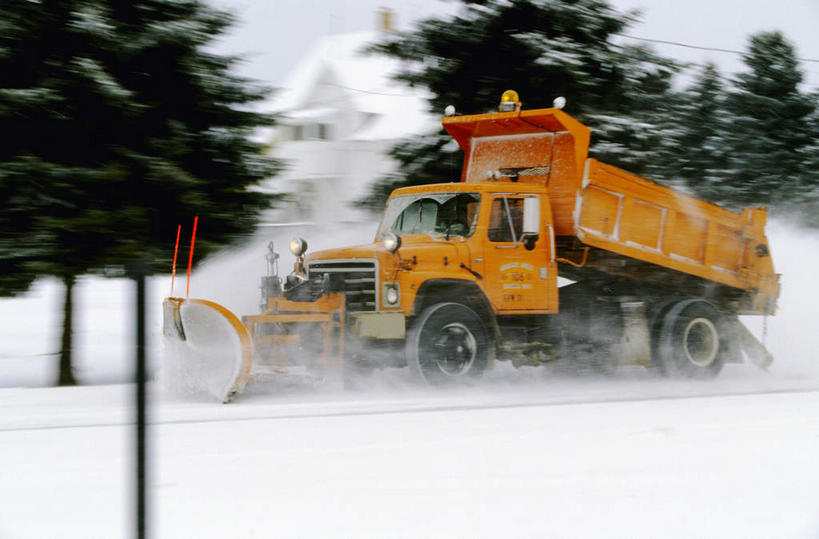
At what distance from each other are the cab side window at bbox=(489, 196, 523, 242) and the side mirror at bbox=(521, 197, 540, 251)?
0.33 ft

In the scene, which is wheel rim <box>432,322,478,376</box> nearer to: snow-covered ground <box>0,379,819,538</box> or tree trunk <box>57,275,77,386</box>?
snow-covered ground <box>0,379,819,538</box>

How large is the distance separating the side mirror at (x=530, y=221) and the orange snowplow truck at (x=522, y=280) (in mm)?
14

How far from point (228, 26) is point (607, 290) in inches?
204

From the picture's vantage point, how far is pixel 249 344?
703 cm

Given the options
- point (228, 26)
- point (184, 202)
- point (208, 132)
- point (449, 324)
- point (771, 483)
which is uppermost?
point (228, 26)

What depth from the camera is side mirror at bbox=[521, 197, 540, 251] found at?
8055 millimetres

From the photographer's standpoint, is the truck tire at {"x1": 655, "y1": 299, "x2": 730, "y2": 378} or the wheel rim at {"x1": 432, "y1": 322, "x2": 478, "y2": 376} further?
the truck tire at {"x1": 655, "y1": 299, "x2": 730, "y2": 378}

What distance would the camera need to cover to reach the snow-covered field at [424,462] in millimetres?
3834

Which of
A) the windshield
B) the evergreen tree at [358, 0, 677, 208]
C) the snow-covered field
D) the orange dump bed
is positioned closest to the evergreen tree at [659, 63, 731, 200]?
the evergreen tree at [358, 0, 677, 208]

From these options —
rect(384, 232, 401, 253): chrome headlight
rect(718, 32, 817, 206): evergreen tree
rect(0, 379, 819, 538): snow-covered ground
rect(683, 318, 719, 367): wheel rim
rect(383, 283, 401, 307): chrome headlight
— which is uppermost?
rect(718, 32, 817, 206): evergreen tree

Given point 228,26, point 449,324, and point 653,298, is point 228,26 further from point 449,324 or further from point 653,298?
point 653,298

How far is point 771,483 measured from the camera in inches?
179

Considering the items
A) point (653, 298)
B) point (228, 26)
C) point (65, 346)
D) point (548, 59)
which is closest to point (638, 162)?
point (548, 59)

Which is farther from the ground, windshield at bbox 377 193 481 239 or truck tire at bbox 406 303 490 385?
windshield at bbox 377 193 481 239
